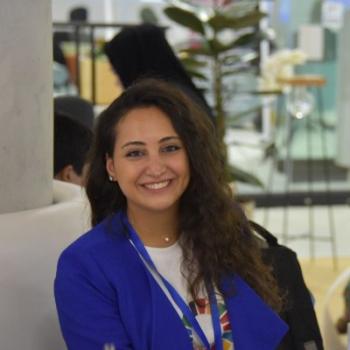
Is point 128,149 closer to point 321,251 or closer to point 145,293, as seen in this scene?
point 145,293

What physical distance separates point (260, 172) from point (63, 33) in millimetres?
2113

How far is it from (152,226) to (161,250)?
6cm

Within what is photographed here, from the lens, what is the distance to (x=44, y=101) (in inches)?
69.6

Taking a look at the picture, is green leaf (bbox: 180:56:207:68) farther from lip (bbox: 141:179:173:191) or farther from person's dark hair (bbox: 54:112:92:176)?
lip (bbox: 141:179:173:191)

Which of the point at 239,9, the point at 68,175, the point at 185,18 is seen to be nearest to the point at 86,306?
the point at 68,175

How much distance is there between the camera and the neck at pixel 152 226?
1.59 metres

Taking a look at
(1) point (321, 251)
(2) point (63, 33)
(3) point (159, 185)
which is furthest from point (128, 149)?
(2) point (63, 33)

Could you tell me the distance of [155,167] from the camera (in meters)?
1.51

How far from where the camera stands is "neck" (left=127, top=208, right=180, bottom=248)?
5.23ft

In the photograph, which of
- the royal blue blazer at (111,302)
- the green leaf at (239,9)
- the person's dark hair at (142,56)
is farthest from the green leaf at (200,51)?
the royal blue blazer at (111,302)

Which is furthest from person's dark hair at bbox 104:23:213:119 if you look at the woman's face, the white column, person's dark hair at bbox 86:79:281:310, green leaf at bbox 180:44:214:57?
green leaf at bbox 180:44:214:57

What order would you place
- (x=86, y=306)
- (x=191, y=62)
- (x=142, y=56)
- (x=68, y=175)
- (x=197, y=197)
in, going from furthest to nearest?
1. (x=191, y=62)
2. (x=142, y=56)
3. (x=68, y=175)
4. (x=197, y=197)
5. (x=86, y=306)

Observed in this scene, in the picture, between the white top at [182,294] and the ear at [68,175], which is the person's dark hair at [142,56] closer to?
the ear at [68,175]

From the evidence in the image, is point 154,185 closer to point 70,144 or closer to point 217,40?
point 70,144
